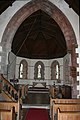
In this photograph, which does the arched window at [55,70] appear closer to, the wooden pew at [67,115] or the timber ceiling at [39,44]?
the timber ceiling at [39,44]

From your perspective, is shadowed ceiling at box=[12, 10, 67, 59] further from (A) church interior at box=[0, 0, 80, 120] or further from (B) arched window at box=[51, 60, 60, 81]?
(B) arched window at box=[51, 60, 60, 81]

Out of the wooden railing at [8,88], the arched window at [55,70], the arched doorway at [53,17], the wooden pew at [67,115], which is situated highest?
the arched doorway at [53,17]

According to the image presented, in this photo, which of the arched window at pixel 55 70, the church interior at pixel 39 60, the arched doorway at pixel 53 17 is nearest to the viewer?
the church interior at pixel 39 60

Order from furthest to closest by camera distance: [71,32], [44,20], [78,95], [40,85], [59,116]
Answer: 1. [40,85]
2. [44,20]
3. [71,32]
4. [78,95]
5. [59,116]

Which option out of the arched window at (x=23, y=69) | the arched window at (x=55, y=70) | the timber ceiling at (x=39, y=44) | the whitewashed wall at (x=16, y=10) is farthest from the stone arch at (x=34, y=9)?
the arched window at (x=55, y=70)

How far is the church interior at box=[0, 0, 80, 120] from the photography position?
5409 mm

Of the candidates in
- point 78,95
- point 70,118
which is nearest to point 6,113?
point 70,118

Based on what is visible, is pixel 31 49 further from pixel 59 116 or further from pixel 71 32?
pixel 59 116

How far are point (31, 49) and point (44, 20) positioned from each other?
5329 millimetres

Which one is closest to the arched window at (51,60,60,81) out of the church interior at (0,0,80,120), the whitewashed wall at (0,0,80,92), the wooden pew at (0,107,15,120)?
the church interior at (0,0,80,120)

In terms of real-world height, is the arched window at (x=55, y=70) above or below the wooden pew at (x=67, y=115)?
above

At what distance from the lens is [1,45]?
9.34 metres

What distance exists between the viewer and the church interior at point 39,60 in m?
5.41

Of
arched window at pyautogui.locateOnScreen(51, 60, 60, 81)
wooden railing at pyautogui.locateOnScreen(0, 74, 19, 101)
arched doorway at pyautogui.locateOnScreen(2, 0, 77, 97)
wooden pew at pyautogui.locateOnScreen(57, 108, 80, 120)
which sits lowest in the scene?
wooden pew at pyautogui.locateOnScreen(57, 108, 80, 120)
